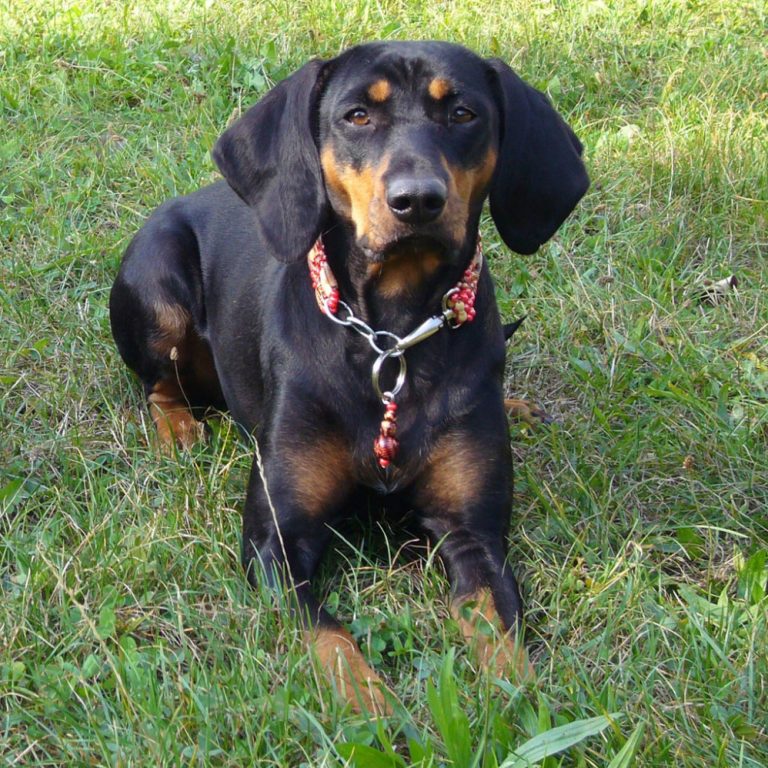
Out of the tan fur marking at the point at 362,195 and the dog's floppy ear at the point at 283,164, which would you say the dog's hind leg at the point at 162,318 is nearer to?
the dog's floppy ear at the point at 283,164

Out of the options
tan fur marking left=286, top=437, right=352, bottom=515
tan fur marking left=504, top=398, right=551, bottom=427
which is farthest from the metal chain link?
tan fur marking left=504, top=398, right=551, bottom=427

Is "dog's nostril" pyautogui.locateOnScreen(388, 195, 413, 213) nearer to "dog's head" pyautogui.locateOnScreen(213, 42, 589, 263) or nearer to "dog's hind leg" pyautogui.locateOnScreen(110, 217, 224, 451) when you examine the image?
"dog's head" pyautogui.locateOnScreen(213, 42, 589, 263)

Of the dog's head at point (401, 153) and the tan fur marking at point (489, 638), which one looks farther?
the dog's head at point (401, 153)

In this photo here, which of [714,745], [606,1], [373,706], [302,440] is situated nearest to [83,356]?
[302,440]

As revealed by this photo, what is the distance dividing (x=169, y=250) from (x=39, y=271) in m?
0.67

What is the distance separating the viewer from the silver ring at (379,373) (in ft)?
10.5

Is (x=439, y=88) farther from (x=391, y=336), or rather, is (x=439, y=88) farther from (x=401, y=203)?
(x=391, y=336)

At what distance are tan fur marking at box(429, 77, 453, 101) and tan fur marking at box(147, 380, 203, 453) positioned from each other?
138 cm

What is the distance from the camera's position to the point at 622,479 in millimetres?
3635

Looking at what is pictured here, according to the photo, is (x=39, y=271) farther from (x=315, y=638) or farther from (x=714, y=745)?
(x=714, y=745)

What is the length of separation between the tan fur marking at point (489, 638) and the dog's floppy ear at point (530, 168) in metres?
0.96

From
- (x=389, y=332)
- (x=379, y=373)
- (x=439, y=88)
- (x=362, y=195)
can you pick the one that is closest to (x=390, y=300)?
(x=389, y=332)

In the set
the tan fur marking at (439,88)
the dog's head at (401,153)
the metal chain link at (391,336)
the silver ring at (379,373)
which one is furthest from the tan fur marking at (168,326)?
the tan fur marking at (439,88)

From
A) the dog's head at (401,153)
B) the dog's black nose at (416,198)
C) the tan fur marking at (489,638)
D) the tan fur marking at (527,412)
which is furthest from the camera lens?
the tan fur marking at (527,412)
